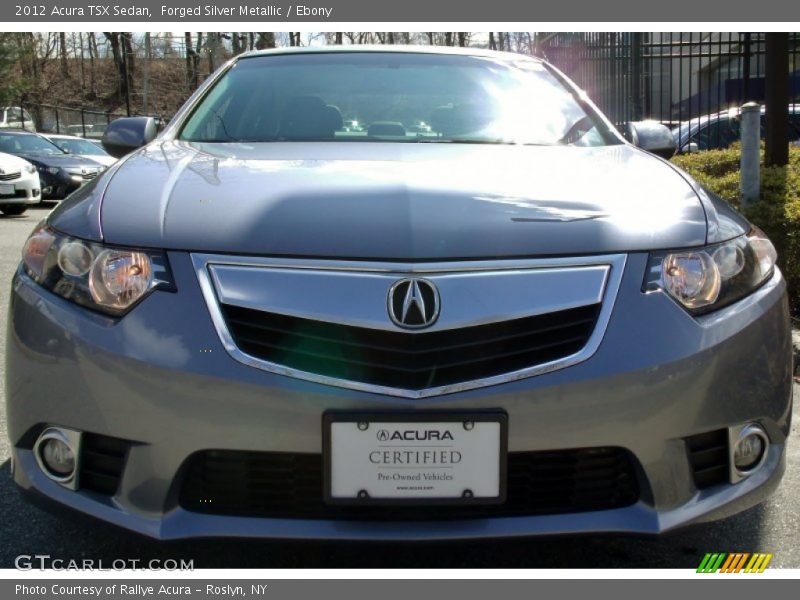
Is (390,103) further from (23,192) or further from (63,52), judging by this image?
(63,52)

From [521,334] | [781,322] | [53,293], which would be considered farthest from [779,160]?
[53,293]

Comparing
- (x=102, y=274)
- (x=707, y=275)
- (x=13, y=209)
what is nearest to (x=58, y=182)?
(x=13, y=209)

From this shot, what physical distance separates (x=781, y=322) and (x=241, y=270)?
1.31 metres

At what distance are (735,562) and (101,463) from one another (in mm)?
1658

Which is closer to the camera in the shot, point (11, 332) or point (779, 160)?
point (11, 332)

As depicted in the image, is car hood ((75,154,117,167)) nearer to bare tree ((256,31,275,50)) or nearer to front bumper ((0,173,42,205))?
front bumper ((0,173,42,205))

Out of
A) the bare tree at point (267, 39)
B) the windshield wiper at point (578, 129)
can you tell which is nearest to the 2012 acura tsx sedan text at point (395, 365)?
the windshield wiper at point (578, 129)

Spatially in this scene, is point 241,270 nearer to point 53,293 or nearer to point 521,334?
point 53,293

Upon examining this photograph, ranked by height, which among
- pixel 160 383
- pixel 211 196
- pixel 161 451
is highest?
pixel 211 196

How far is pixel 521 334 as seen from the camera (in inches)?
80.0

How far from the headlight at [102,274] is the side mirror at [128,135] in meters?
1.24

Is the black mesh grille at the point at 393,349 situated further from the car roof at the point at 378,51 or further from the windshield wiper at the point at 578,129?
the car roof at the point at 378,51

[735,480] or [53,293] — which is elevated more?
[53,293]

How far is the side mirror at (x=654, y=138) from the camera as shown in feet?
11.6
